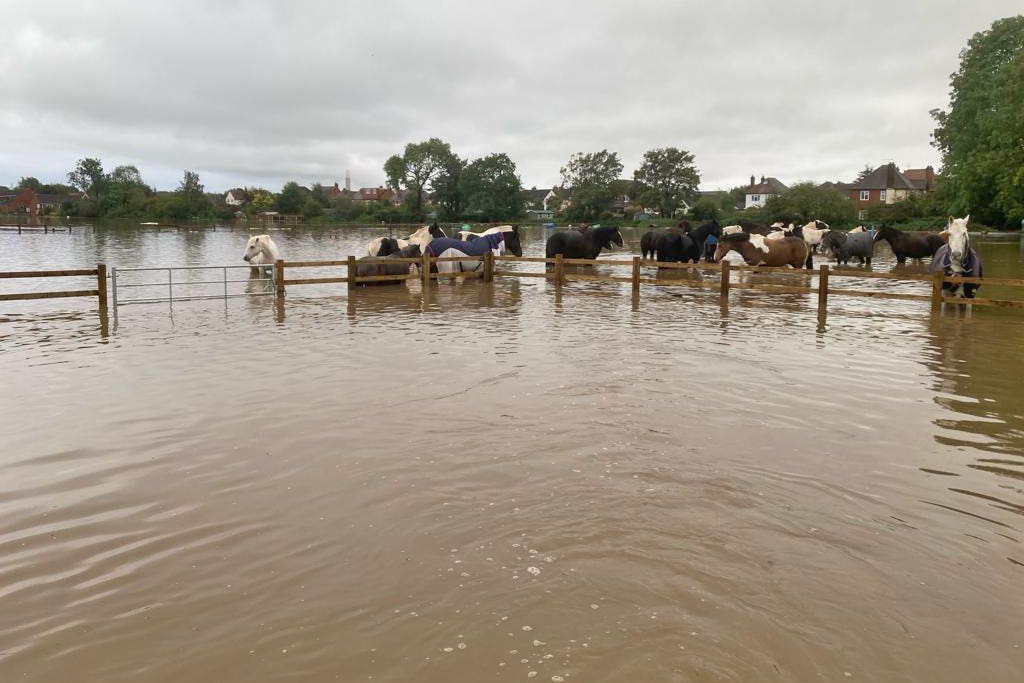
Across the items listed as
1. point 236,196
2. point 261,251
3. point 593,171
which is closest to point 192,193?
point 236,196

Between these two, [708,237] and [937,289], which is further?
[708,237]

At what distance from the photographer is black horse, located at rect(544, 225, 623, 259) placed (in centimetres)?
2577

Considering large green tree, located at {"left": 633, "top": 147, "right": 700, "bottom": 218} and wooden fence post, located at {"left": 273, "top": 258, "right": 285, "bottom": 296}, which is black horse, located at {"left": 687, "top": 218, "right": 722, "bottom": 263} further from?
large green tree, located at {"left": 633, "top": 147, "right": 700, "bottom": 218}

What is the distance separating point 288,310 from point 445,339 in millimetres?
5407

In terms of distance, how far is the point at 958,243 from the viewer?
1420cm

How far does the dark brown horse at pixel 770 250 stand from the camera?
75.0 feet

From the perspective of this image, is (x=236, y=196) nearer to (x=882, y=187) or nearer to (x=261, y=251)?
(x=882, y=187)

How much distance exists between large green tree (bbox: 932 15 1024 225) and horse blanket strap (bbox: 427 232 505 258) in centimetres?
3193

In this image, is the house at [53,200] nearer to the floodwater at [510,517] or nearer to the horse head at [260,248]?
→ the horse head at [260,248]

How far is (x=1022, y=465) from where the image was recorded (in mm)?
5871

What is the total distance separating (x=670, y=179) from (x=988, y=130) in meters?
56.4

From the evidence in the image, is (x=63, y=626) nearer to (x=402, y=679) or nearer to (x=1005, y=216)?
(x=402, y=679)

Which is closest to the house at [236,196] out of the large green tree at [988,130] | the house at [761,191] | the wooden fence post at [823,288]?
the house at [761,191]

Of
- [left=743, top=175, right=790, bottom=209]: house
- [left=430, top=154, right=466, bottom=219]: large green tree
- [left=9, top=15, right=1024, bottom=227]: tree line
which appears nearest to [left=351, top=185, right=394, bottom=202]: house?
[left=9, top=15, right=1024, bottom=227]: tree line
